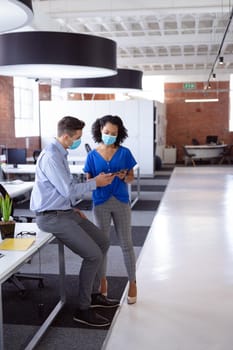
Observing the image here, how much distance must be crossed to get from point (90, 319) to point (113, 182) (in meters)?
1.10

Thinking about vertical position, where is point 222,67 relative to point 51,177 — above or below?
above

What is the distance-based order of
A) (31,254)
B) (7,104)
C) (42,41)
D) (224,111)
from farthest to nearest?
(224,111) < (7,104) < (42,41) < (31,254)

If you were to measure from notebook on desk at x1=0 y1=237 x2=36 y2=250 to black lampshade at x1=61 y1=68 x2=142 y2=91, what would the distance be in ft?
15.2

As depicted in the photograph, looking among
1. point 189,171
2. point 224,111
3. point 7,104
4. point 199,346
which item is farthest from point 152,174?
point 199,346

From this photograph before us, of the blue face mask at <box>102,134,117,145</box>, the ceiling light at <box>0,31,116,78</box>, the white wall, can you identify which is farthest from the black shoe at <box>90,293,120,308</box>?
the white wall

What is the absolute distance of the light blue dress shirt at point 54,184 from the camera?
125 inches

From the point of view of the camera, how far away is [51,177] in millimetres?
3193

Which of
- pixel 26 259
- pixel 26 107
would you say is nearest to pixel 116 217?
pixel 26 259

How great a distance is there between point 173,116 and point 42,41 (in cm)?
1569

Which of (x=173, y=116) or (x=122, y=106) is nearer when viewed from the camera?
(x=122, y=106)

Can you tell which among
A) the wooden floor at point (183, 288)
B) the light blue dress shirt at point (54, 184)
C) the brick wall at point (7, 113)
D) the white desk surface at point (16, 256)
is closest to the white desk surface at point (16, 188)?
the wooden floor at point (183, 288)

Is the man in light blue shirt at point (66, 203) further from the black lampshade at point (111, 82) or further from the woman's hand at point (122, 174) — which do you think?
the black lampshade at point (111, 82)

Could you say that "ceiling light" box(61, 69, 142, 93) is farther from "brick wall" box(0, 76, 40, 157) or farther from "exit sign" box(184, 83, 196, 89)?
"exit sign" box(184, 83, 196, 89)

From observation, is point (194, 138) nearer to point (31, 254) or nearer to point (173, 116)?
point (173, 116)
